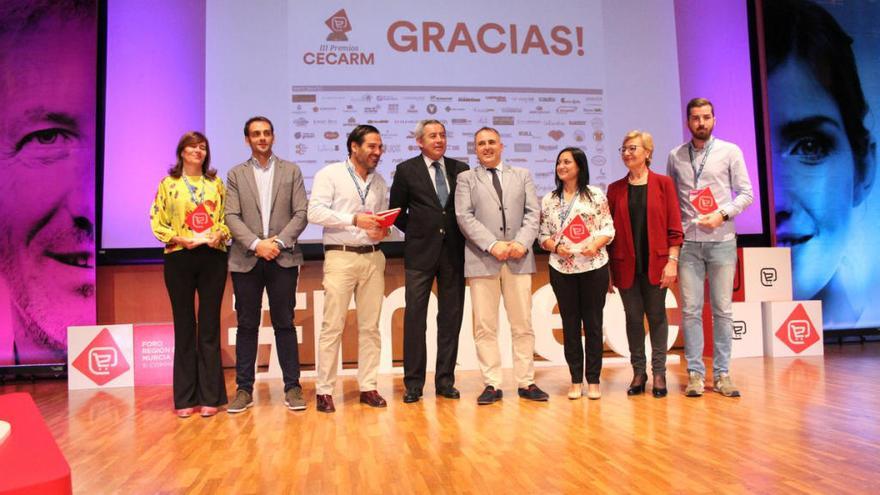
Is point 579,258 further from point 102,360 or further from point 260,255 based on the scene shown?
point 102,360

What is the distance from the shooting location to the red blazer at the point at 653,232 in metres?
3.65

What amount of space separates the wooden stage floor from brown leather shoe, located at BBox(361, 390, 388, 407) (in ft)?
0.18

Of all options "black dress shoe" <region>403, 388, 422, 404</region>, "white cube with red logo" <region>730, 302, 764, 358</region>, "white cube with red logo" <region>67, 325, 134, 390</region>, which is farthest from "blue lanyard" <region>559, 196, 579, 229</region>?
"white cube with red logo" <region>67, 325, 134, 390</region>

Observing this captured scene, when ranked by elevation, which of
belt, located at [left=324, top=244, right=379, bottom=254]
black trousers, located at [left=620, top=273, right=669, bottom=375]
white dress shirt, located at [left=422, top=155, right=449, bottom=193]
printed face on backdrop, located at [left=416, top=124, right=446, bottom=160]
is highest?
printed face on backdrop, located at [left=416, top=124, right=446, bottom=160]

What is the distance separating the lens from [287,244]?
11.8ft

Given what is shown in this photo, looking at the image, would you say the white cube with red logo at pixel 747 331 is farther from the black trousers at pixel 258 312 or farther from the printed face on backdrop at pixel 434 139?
the black trousers at pixel 258 312

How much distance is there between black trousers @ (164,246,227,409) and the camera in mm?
3531

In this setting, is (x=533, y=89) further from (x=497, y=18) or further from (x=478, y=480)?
(x=478, y=480)

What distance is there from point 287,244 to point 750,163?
4.37 meters

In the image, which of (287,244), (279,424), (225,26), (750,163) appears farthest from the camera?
(750,163)

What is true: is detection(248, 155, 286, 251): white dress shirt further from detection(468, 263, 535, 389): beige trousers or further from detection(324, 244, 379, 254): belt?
detection(468, 263, 535, 389): beige trousers

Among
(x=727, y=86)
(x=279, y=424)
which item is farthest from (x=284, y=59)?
(x=727, y=86)

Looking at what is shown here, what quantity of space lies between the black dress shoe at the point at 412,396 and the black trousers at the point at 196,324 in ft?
3.25

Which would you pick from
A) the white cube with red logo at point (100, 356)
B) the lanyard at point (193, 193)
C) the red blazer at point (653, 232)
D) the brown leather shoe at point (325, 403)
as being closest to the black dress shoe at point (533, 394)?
the red blazer at point (653, 232)
